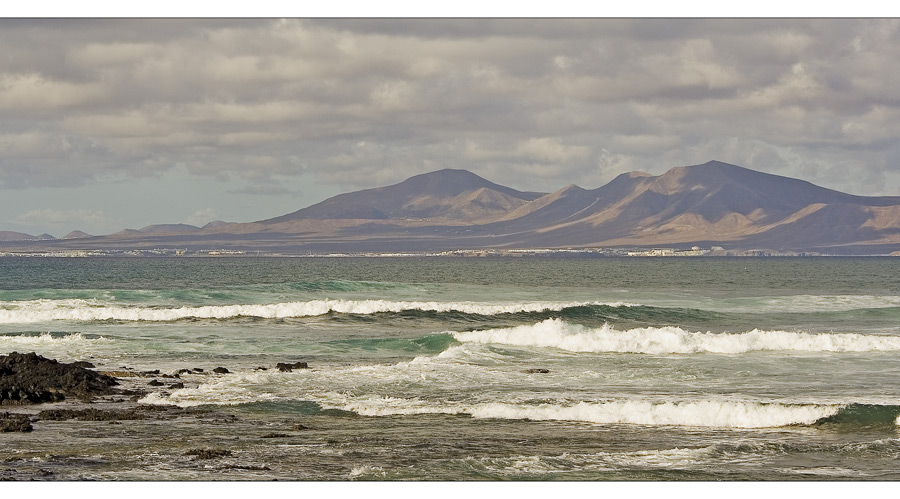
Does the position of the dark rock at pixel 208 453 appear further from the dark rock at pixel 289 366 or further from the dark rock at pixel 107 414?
the dark rock at pixel 289 366

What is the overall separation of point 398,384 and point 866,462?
1114 cm

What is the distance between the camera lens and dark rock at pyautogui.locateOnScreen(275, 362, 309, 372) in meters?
25.9

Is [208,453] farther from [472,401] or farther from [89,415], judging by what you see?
[472,401]

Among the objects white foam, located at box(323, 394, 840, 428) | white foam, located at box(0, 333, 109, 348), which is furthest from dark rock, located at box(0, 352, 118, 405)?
white foam, located at box(0, 333, 109, 348)

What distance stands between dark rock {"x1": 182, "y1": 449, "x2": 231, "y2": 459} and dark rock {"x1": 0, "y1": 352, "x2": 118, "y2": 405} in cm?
697

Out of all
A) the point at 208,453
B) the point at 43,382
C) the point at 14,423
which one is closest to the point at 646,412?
the point at 208,453

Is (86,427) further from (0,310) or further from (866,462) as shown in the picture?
(0,310)

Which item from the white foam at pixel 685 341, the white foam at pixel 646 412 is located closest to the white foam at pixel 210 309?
the white foam at pixel 685 341

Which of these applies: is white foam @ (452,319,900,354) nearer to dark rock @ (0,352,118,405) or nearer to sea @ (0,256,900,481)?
sea @ (0,256,900,481)

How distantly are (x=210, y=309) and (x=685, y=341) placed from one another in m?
24.4

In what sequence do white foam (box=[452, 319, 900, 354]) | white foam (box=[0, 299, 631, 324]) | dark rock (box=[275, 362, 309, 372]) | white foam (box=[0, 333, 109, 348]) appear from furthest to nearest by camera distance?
white foam (box=[0, 299, 631, 324]) → white foam (box=[0, 333, 109, 348]) → white foam (box=[452, 319, 900, 354]) → dark rock (box=[275, 362, 309, 372])

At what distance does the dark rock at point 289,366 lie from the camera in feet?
85.0

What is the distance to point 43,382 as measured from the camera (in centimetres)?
2220

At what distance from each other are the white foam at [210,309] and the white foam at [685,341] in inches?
664
